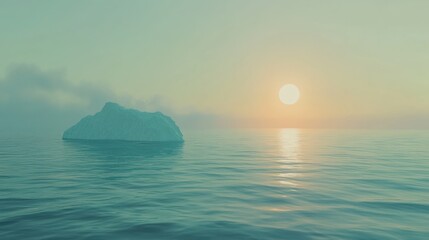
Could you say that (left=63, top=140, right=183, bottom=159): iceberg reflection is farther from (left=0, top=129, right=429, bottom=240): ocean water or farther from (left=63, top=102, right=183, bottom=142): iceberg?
(left=0, top=129, right=429, bottom=240): ocean water

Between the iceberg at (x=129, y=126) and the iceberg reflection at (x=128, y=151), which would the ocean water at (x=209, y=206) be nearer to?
the iceberg reflection at (x=128, y=151)

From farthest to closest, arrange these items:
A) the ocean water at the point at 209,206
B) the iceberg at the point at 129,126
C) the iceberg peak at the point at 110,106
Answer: the iceberg at the point at 129,126, the iceberg peak at the point at 110,106, the ocean water at the point at 209,206

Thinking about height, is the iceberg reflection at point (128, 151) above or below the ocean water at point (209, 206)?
above

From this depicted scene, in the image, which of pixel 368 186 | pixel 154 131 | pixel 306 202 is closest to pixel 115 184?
pixel 306 202

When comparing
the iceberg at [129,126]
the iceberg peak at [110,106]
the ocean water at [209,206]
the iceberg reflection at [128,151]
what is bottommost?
the ocean water at [209,206]

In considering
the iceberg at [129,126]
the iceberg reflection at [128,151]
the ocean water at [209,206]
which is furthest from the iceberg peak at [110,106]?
the ocean water at [209,206]

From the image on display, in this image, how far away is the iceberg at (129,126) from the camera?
2569 inches

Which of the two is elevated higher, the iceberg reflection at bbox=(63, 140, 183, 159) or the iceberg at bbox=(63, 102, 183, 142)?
the iceberg at bbox=(63, 102, 183, 142)

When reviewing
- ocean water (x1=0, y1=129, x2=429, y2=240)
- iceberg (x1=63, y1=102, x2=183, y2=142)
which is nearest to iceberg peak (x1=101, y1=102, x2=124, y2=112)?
iceberg (x1=63, y1=102, x2=183, y2=142)

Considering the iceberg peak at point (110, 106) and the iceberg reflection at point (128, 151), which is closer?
the iceberg reflection at point (128, 151)

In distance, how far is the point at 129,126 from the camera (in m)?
Result: 66.5

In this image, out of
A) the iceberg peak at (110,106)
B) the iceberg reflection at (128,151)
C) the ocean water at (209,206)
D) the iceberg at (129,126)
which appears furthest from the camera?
the iceberg at (129,126)

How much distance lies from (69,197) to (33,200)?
1.46 m

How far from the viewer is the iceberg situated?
214ft
